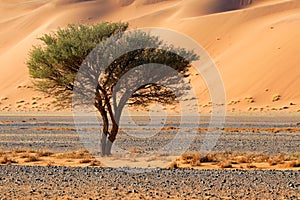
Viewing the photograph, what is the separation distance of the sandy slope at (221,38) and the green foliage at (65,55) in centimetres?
4513

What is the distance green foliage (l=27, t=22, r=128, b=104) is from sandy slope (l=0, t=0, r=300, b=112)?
45125 millimetres

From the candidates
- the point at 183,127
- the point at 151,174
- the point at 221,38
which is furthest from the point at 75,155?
the point at 221,38

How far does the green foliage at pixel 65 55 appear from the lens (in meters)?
24.5

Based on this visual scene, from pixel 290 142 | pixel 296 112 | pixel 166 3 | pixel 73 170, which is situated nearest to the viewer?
pixel 73 170

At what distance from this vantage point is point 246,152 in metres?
25.8

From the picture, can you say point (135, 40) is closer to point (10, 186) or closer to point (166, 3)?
point (10, 186)

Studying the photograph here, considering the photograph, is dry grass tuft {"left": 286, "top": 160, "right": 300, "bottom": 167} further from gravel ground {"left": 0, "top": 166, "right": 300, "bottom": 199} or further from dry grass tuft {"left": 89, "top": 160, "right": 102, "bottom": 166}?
dry grass tuft {"left": 89, "top": 160, "right": 102, "bottom": 166}

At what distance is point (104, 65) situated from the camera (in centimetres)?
2459

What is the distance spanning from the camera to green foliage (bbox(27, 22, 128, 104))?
2455 centimetres

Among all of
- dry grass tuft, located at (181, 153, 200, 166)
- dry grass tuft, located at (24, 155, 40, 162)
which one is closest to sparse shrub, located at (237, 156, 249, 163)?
dry grass tuft, located at (181, 153, 200, 166)

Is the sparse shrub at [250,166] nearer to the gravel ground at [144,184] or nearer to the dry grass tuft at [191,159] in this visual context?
the dry grass tuft at [191,159]

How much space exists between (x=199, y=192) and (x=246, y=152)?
1202 centimetres

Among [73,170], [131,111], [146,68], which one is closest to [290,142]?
[146,68]

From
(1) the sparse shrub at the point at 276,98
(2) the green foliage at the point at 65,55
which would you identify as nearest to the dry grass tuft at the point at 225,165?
(2) the green foliage at the point at 65,55
